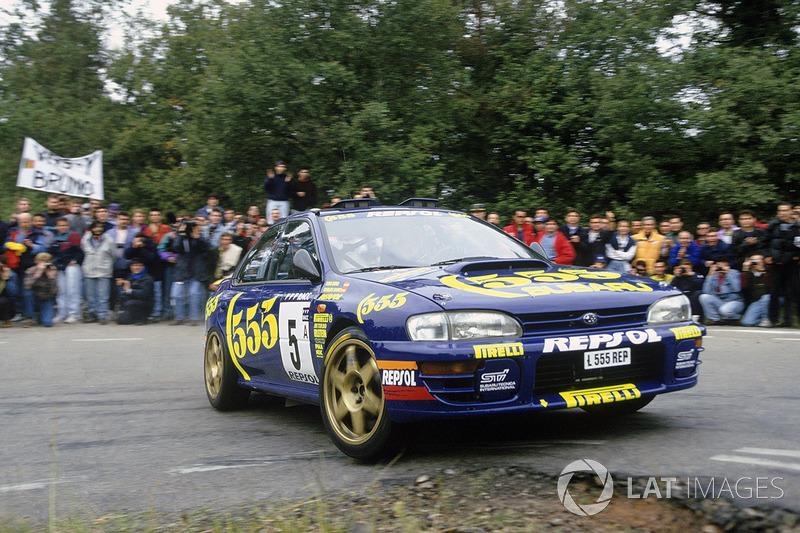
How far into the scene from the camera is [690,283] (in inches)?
507

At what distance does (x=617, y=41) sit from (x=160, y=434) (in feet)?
54.9

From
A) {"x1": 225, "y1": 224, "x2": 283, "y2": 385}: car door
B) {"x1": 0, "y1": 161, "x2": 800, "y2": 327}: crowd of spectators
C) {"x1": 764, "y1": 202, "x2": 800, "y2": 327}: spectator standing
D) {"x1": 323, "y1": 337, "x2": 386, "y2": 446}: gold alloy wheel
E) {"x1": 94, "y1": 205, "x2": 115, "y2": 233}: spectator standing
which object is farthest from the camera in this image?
{"x1": 94, "y1": 205, "x2": 115, "y2": 233}: spectator standing

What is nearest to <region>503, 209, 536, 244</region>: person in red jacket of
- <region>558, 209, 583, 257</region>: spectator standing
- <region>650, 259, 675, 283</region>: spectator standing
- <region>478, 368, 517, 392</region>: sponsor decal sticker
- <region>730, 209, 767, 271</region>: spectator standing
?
<region>558, 209, 583, 257</region>: spectator standing

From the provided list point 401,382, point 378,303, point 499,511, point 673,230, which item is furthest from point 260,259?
point 673,230

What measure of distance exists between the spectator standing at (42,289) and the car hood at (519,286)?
→ 11.3 metres

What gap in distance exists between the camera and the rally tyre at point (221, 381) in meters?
7.31

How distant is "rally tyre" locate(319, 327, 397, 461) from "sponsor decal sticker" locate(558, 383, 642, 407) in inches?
40.6

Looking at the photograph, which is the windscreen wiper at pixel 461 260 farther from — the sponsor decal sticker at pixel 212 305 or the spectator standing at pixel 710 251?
the spectator standing at pixel 710 251

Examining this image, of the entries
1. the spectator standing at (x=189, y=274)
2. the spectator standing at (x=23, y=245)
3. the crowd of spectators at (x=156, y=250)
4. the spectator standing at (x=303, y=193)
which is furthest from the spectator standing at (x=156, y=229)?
the spectator standing at (x=303, y=193)

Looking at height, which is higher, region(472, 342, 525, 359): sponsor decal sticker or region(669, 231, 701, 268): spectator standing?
region(669, 231, 701, 268): spectator standing

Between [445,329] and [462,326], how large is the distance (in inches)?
3.9

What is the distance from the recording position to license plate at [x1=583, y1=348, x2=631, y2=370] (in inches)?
189

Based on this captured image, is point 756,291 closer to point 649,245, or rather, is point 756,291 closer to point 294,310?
point 649,245

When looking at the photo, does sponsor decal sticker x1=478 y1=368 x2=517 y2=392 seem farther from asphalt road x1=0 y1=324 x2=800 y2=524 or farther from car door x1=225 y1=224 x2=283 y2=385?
car door x1=225 y1=224 x2=283 y2=385
